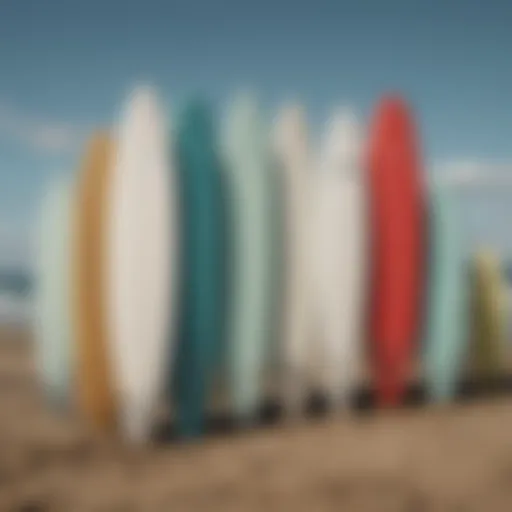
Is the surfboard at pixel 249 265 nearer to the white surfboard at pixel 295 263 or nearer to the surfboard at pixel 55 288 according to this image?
the white surfboard at pixel 295 263

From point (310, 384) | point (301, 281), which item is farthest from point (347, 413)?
point (301, 281)

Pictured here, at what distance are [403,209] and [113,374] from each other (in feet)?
2.04

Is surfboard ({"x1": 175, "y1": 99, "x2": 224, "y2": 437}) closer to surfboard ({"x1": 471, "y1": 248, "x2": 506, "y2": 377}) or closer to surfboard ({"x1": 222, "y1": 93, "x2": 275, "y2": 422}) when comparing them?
surfboard ({"x1": 222, "y1": 93, "x2": 275, "y2": 422})

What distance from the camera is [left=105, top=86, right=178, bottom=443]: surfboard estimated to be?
1708mm

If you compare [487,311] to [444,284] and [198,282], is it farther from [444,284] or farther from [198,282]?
[198,282]

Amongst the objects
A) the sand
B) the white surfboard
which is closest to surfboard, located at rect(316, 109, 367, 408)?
the white surfboard

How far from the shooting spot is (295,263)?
1.88m

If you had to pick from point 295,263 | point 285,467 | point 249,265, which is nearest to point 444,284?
point 295,263

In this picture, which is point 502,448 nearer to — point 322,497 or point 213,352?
point 322,497

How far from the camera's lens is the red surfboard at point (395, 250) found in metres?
1.88

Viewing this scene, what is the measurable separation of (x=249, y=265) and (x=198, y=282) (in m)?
0.10

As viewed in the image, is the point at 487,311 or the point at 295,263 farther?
the point at 487,311

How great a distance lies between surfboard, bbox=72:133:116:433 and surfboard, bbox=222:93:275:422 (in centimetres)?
23

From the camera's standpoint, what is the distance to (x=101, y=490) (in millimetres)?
1589
